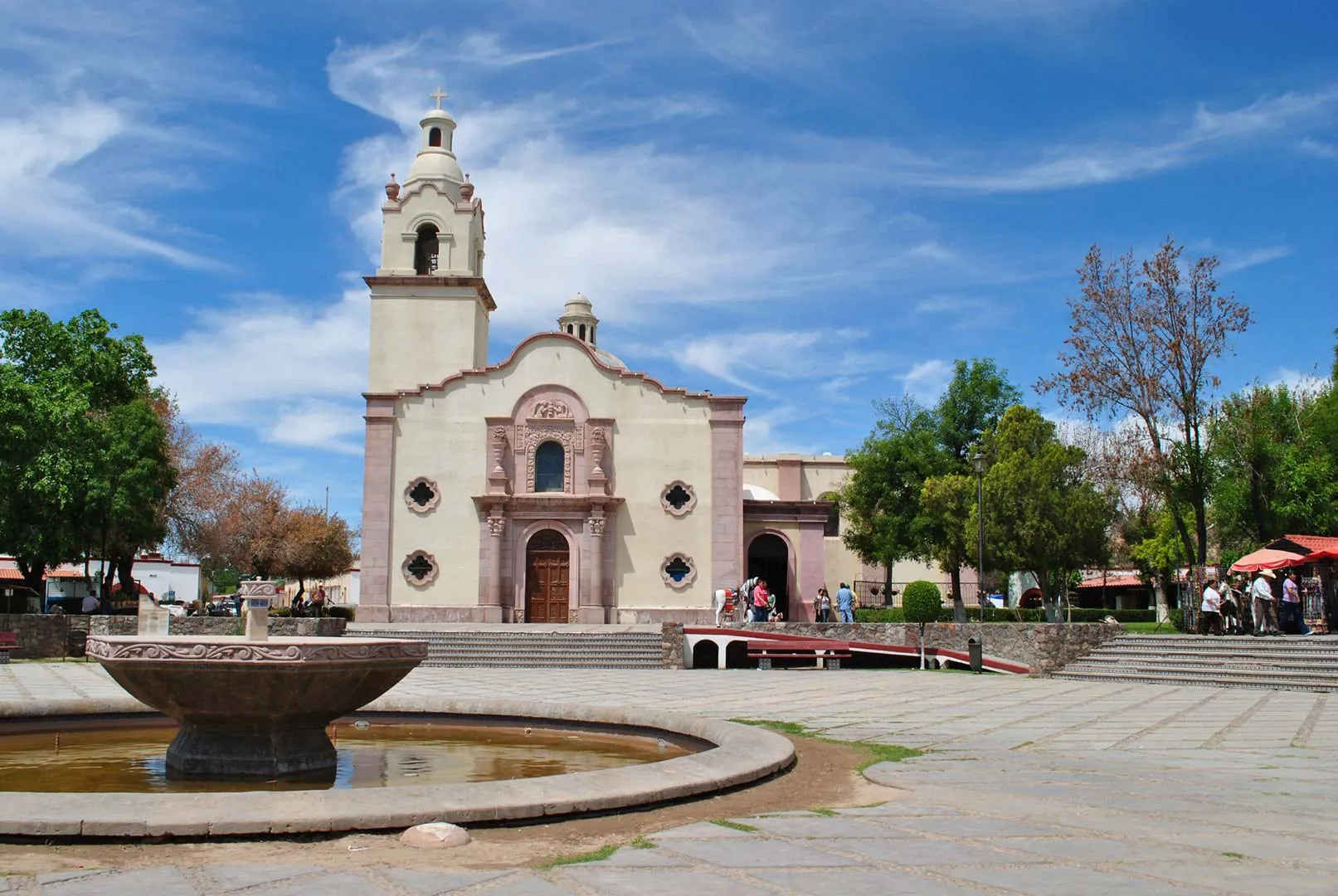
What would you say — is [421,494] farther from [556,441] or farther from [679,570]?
[679,570]

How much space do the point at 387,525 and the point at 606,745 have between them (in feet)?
79.1

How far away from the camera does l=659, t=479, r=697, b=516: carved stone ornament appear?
33.8 m

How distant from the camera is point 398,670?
859 cm

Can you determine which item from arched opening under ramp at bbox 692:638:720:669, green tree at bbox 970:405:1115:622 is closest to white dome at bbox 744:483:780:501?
green tree at bbox 970:405:1115:622

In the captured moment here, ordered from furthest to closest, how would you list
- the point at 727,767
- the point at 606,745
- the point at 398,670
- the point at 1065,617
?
1. the point at 1065,617
2. the point at 606,745
3. the point at 398,670
4. the point at 727,767

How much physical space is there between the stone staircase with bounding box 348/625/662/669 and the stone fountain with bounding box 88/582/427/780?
48.6 feet

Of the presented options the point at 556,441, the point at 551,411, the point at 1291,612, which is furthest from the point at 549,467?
the point at 1291,612

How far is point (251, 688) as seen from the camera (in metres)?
7.88

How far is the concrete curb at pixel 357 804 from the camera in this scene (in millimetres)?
5434

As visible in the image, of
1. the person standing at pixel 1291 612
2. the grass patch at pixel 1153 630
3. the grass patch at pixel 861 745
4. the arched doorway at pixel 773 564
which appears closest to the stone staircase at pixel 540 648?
the arched doorway at pixel 773 564

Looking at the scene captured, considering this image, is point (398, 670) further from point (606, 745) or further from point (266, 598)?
point (606, 745)

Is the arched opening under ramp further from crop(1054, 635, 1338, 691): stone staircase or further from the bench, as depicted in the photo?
crop(1054, 635, 1338, 691): stone staircase

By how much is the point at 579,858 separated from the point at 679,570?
92.8 ft

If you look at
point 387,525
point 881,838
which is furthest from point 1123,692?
point 387,525
